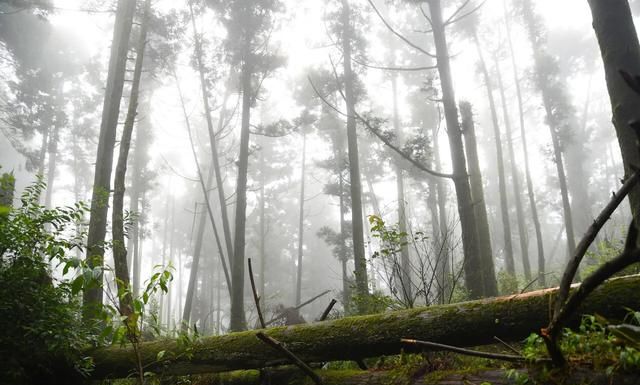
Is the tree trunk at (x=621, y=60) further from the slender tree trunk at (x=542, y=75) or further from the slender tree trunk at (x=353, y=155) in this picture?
the slender tree trunk at (x=542, y=75)

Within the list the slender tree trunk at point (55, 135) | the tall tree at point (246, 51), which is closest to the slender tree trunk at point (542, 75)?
the tall tree at point (246, 51)

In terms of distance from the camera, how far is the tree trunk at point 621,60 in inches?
108

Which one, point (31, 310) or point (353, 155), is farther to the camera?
point (353, 155)

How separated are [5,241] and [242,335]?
93.8 inches

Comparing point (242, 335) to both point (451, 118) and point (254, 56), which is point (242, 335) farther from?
point (254, 56)

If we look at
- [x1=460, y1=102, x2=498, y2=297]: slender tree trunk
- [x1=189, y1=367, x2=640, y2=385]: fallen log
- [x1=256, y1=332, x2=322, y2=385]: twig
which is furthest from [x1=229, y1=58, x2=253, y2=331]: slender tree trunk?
[x1=256, y1=332, x2=322, y2=385]: twig

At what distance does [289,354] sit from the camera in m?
2.97

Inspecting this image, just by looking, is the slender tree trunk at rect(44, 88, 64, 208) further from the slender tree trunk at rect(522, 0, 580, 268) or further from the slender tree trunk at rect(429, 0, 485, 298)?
the slender tree trunk at rect(522, 0, 580, 268)

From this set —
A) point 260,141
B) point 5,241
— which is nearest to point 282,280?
A: point 260,141

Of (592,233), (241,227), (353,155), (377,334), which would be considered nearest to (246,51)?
(353,155)

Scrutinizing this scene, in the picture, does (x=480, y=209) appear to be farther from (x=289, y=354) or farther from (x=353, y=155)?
(x=289, y=354)

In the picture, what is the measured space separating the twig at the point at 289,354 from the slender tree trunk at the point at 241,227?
7385mm

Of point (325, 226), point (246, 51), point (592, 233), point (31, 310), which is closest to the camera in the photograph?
point (592, 233)

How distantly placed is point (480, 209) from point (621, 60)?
24.2ft
